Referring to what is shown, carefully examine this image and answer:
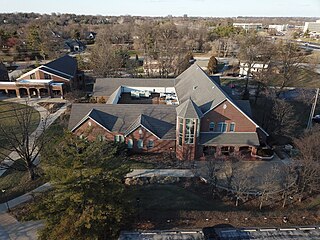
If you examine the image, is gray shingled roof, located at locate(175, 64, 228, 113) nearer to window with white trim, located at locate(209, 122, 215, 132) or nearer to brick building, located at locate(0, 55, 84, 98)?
window with white trim, located at locate(209, 122, 215, 132)

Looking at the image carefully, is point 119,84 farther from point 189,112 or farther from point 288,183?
point 288,183

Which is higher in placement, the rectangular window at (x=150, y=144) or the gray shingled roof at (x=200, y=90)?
the gray shingled roof at (x=200, y=90)

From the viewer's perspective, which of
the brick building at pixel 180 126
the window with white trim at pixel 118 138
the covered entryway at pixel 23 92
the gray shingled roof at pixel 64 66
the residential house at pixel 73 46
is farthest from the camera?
the residential house at pixel 73 46

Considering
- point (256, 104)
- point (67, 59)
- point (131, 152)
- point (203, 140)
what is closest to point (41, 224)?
point (131, 152)

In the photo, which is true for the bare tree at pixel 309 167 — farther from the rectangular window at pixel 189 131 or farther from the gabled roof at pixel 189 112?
the rectangular window at pixel 189 131

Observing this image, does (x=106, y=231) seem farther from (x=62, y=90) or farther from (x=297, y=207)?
(x=62, y=90)

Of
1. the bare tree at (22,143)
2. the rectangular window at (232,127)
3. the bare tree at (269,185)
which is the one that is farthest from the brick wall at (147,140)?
the bare tree at (269,185)
